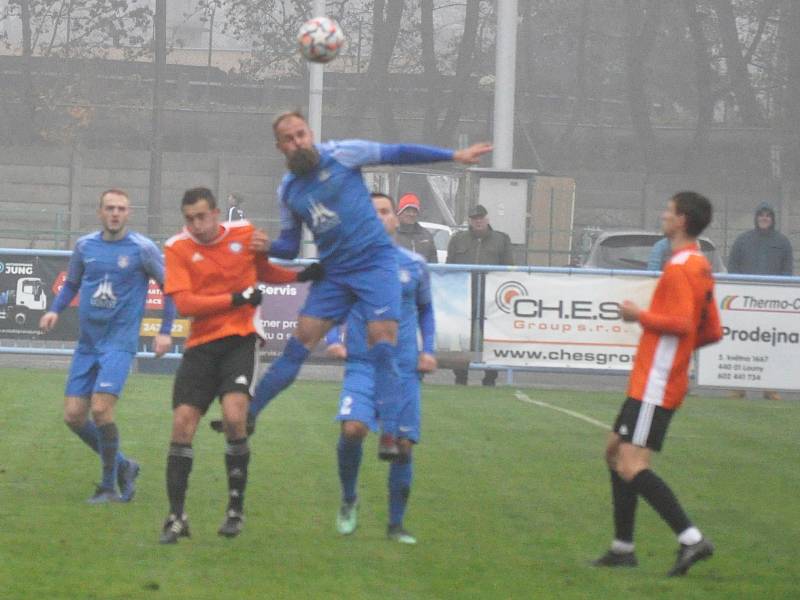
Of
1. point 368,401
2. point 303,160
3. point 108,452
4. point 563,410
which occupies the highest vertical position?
point 303,160

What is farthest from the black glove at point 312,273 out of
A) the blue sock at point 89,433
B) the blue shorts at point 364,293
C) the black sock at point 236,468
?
the blue sock at point 89,433

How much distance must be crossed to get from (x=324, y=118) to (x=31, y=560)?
135 ft

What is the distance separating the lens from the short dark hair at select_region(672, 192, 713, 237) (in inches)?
302

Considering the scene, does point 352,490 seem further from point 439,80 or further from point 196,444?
point 439,80

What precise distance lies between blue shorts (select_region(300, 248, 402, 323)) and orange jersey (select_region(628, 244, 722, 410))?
1.42 m

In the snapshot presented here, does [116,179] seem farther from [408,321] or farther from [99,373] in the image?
[408,321]

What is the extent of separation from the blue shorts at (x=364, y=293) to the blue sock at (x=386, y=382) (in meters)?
0.17

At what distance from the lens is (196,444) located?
13.0 metres

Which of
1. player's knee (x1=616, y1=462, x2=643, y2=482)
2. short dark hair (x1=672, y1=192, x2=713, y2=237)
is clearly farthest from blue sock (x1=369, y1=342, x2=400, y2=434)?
short dark hair (x1=672, y1=192, x2=713, y2=237)

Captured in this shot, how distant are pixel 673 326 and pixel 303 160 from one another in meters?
2.04

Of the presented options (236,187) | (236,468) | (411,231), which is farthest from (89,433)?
(236,187)

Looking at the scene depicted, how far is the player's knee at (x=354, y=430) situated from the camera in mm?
8492

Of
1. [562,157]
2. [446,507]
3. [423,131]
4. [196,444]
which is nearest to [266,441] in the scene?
[196,444]

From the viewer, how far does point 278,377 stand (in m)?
8.60
